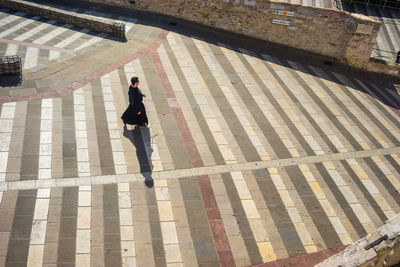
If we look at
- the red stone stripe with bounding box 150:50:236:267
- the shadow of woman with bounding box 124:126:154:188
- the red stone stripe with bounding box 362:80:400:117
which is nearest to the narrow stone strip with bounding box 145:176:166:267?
the shadow of woman with bounding box 124:126:154:188

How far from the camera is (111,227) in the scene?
8.72 meters

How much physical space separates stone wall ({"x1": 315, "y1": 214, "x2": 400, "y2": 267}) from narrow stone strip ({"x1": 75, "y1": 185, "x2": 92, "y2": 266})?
4626 millimetres

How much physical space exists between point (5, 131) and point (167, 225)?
5298 millimetres

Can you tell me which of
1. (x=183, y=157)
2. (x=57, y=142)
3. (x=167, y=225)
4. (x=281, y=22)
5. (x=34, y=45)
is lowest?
(x=167, y=225)

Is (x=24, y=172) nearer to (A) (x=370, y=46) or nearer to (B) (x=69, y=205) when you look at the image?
(B) (x=69, y=205)

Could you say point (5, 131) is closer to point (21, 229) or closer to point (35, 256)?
point (21, 229)

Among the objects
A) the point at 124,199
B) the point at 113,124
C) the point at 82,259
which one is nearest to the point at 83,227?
the point at 82,259

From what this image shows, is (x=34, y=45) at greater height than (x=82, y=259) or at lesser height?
greater

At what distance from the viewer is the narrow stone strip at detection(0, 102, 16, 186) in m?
9.66

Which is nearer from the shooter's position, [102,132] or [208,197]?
[208,197]

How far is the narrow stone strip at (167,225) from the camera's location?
27.4ft

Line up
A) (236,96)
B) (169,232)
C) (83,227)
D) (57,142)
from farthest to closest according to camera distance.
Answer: (236,96), (57,142), (169,232), (83,227)

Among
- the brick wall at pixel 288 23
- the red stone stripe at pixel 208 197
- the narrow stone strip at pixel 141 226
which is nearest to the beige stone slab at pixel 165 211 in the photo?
the narrow stone strip at pixel 141 226

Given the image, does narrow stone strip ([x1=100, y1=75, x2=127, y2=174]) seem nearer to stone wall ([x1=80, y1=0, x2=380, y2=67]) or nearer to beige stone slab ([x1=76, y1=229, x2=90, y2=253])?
beige stone slab ([x1=76, y1=229, x2=90, y2=253])
